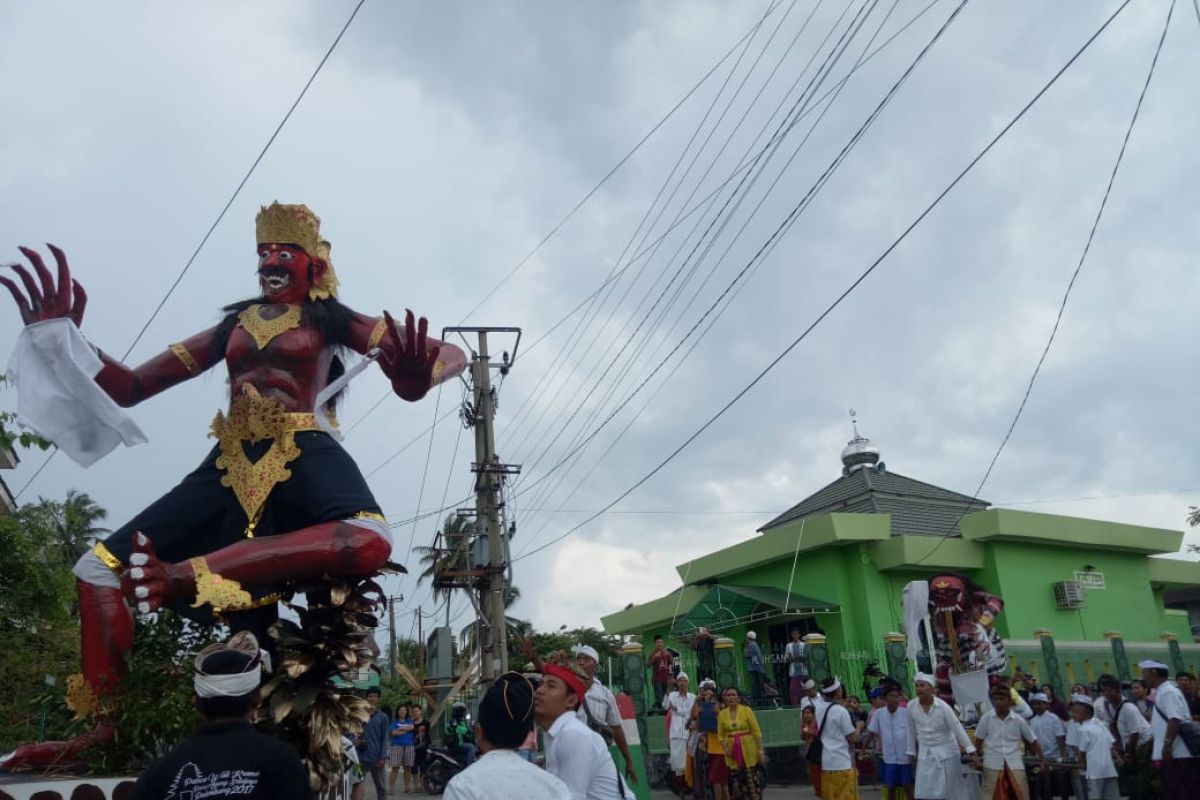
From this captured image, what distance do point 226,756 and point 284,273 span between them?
8.83ft

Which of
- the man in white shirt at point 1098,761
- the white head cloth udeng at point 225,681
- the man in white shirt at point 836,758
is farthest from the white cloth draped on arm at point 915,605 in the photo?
the white head cloth udeng at point 225,681

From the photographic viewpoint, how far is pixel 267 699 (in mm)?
4113

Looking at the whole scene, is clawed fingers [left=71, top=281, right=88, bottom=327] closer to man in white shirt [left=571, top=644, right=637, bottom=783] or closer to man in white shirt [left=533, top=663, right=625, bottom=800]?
man in white shirt [left=533, top=663, right=625, bottom=800]

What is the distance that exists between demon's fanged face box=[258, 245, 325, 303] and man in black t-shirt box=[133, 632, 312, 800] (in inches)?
89.9

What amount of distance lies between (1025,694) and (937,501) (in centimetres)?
1162

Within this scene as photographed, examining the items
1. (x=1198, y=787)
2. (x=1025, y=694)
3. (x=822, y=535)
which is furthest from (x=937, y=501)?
(x=1198, y=787)

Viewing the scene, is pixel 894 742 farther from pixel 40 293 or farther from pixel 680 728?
pixel 40 293

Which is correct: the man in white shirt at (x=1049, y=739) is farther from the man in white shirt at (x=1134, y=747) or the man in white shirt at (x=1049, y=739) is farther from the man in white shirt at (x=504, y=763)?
the man in white shirt at (x=504, y=763)

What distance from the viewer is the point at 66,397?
4.57 meters

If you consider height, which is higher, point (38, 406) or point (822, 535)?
point (822, 535)

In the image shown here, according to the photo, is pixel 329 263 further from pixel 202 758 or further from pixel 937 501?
pixel 937 501

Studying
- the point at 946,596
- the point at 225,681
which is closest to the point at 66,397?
the point at 225,681

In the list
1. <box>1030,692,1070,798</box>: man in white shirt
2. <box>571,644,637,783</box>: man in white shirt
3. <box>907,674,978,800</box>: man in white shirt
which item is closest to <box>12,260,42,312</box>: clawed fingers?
<box>571,644,637,783</box>: man in white shirt

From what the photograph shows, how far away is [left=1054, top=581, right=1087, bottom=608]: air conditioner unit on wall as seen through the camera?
21812 mm
